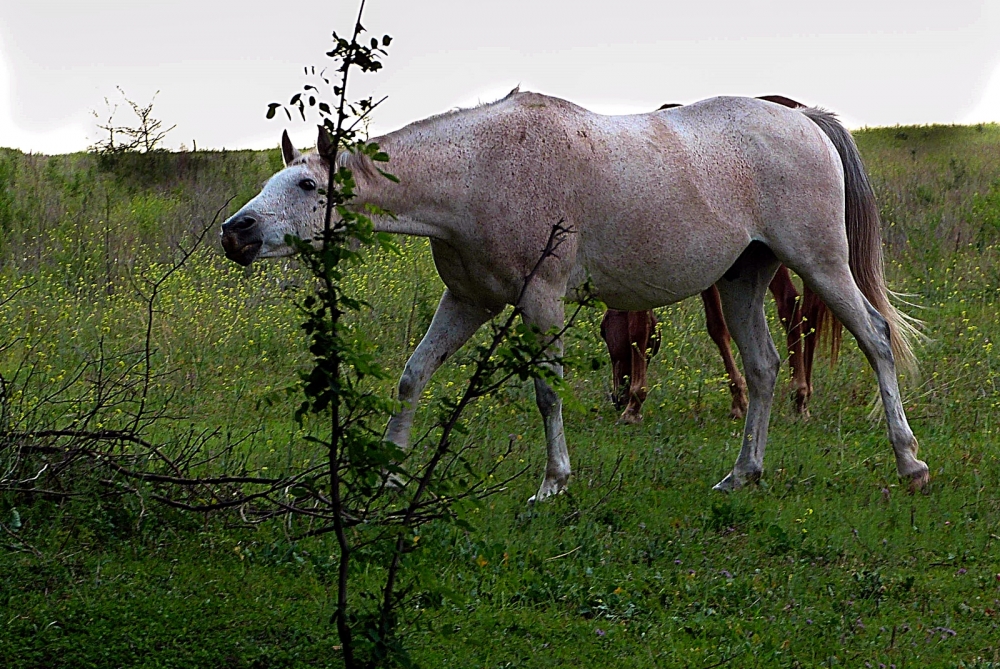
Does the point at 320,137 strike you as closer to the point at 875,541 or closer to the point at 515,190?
the point at 515,190

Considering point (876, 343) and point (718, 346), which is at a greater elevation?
point (876, 343)

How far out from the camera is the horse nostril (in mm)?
5582

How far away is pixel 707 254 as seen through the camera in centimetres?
654

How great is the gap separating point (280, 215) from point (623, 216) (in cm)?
185

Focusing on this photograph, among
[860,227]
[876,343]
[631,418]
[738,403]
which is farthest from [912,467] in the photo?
[631,418]

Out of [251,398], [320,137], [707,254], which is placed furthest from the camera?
[251,398]

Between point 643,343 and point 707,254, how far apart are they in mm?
2237

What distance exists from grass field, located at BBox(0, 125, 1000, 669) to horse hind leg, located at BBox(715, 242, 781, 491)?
15.8 inches

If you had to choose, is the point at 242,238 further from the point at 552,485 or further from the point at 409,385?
the point at 552,485

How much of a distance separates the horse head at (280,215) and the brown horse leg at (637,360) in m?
3.41

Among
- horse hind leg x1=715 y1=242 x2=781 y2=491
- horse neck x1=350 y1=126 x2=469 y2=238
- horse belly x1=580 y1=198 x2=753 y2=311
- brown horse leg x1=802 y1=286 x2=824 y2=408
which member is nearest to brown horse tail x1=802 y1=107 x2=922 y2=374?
horse hind leg x1=715 y1=242 x2=781 y2=491

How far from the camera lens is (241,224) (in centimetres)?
559

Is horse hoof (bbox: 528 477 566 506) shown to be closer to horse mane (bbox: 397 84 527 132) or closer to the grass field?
the grass field

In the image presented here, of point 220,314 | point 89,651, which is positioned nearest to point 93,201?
point 220,314
